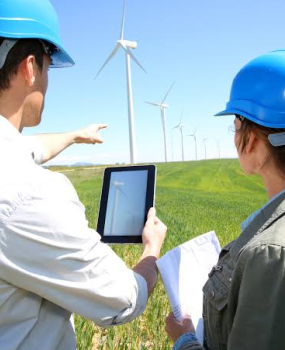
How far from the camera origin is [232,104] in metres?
2.11

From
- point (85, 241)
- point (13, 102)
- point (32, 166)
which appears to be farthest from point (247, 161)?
point (13, 102)

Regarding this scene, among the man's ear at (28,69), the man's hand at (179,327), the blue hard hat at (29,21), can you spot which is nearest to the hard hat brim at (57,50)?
the blue hard hat at (29,21)

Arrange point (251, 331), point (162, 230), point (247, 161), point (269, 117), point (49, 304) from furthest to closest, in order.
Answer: point (162, 230), point (247, 161), point (269, 117), point (49, 304), point (251, 331)

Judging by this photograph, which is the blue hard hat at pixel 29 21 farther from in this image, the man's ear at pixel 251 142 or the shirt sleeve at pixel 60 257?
the man's ear at pixel 251 142

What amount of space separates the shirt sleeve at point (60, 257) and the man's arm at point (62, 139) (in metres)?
1.74

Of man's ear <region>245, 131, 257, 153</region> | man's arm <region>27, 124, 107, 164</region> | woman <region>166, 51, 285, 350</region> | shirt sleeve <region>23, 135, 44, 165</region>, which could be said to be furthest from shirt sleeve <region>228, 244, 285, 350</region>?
man's arm <region>27, 124, 107, 164</region>

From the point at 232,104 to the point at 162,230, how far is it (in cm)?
91

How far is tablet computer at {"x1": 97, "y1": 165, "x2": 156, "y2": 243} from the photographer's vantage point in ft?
8.46

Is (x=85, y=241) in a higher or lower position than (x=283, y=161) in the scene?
lower

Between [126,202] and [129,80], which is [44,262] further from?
[129,80]

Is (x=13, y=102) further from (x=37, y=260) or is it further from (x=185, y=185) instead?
(x=185, y=185)

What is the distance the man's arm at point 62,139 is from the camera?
132 inches

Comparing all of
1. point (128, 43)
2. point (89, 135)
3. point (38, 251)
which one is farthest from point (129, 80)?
point (38, 251)

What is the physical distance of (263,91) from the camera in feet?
6.45
